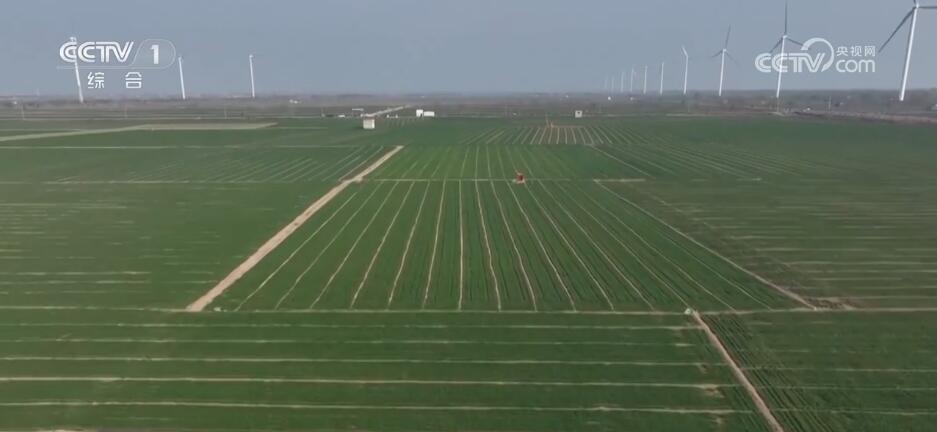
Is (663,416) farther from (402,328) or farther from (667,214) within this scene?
(667,214)

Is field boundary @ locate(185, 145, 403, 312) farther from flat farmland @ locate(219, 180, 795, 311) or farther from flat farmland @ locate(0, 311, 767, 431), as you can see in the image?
flat farmland @ locate(0, 311, 767, 431)

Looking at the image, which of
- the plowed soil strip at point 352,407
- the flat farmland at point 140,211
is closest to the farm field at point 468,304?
the plowed soil strip at point 352,407

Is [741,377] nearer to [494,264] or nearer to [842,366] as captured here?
[842,366]

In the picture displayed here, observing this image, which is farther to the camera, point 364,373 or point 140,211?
point 140,211

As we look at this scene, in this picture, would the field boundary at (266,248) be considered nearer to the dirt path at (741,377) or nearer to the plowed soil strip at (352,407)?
the plowed soil strip at (352,407)

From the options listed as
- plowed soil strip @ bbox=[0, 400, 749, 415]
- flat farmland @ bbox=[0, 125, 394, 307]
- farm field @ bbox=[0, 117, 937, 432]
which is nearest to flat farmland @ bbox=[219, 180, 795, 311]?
farm field @ bbox=[0, 117, 937, 432]

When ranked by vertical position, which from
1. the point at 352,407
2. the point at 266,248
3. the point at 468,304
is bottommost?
the point at 352,407

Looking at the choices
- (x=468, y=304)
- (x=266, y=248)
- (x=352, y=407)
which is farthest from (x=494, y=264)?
(x=352, y=407)
